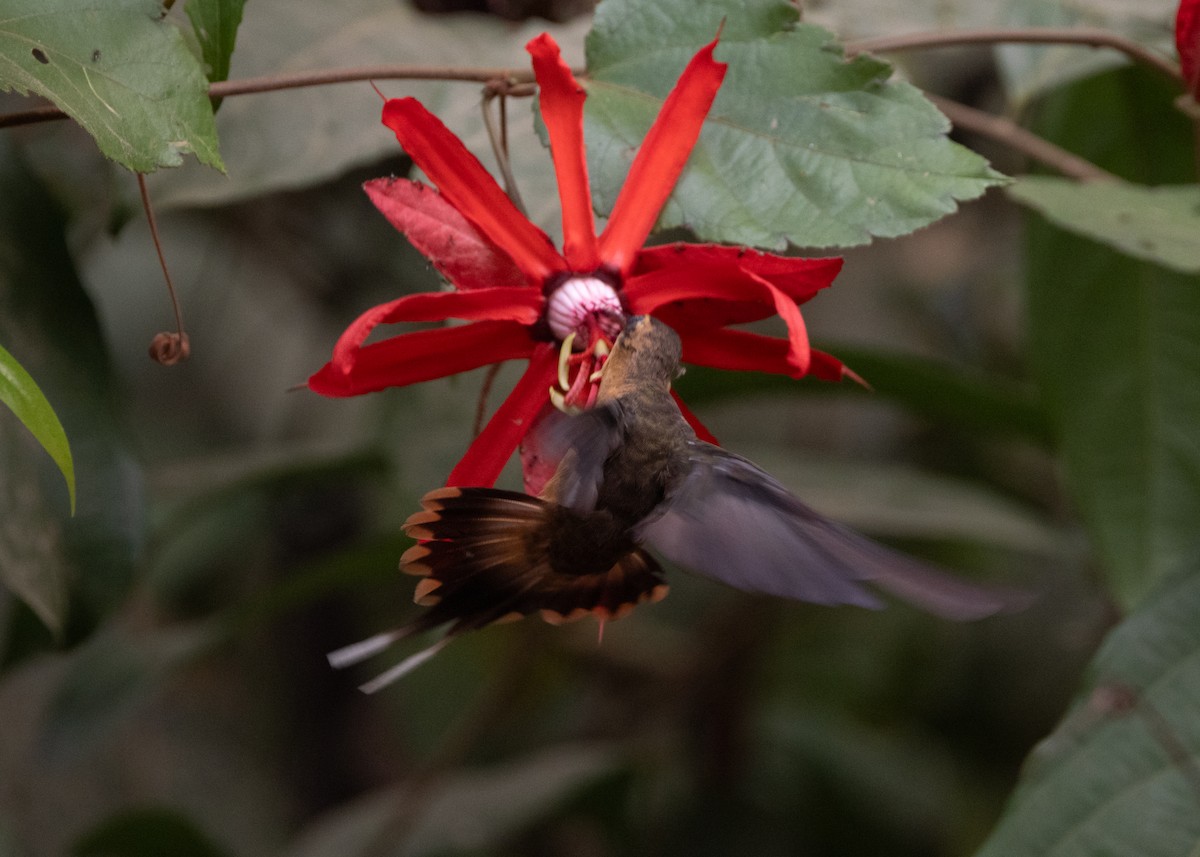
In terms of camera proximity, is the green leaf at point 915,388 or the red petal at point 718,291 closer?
the red petal at point 718,291

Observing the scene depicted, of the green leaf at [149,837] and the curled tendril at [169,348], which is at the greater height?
the curled tendril at [169,348]

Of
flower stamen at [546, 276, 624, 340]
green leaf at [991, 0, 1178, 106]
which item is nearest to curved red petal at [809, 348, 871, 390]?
flower stamen at [546, 276, 624, 340]

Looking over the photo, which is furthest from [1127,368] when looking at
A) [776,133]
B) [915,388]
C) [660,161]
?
[660,161]

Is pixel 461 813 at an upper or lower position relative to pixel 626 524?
lower

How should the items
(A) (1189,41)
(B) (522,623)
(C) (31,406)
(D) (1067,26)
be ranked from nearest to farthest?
1. (C) (31,406)
2. (A) (1189,41)
3. (D) (1067,26)
4. (B) (522,623)

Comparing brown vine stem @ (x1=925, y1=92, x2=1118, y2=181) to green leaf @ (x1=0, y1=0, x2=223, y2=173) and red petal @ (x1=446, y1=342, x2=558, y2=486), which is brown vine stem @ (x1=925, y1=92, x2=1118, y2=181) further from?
green leaf @ (x1=0, y1=0, x2=223, y2=173)

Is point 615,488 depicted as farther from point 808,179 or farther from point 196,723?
point 196,723

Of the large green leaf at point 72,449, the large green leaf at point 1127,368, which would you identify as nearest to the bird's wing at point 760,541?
the large green leaf at point 72,449

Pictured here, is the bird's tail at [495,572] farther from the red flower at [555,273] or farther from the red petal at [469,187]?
the red petal at [469,187]

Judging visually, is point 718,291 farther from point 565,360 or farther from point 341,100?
point 341,100
